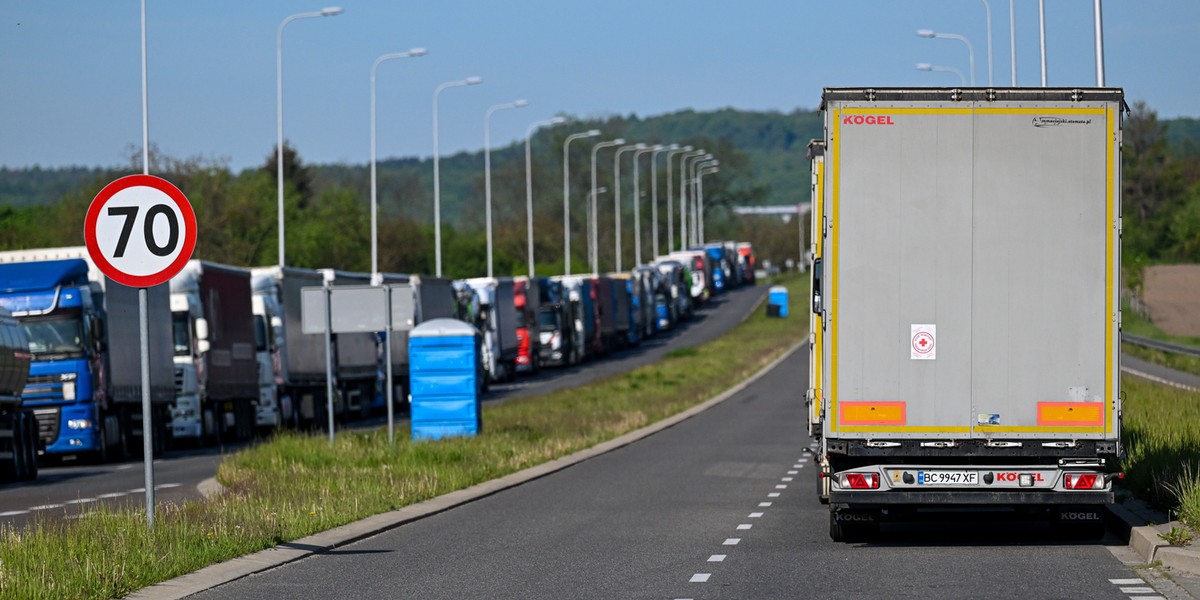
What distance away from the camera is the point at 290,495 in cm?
1864

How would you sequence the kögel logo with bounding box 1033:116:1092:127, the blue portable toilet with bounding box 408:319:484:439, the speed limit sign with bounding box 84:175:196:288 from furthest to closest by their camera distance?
the blue portable toilet with bounding box 408:319:484:439
the kögel logo with bounding box 1033:116:1092:127
the speed limit sign with bounding box 84:175:196:288

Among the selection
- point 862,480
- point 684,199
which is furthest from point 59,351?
point 684,199

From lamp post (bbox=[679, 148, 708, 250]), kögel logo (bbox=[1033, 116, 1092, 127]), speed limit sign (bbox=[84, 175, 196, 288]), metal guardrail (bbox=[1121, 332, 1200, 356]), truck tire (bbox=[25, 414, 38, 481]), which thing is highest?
lamp post (bbox=[679, 148, 708, 250])

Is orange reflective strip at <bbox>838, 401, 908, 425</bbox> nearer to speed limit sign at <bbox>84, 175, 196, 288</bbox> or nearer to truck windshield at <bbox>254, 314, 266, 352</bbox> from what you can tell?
speed limit sign at <bbox>84, 175, 196, 288</bbox>

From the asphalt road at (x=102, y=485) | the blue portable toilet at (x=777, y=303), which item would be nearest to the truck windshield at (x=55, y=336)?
the asphalt road at (x=102, y=485)

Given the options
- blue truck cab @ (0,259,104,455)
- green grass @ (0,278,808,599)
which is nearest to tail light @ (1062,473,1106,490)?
green grass @ (0,278,808,599)

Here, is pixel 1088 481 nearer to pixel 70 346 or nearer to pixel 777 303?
pixel 70 346

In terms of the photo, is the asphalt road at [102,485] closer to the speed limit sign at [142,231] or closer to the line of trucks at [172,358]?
the line of trucks at [172,358]

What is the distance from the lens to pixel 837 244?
1438 cm

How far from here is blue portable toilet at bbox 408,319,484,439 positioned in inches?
1147

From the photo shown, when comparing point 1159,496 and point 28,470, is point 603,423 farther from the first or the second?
point 1159,496

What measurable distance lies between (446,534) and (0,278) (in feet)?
53.5

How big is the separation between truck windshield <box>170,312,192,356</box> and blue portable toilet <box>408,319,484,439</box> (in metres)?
6.47

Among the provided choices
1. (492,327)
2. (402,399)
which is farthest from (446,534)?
(492,327)
